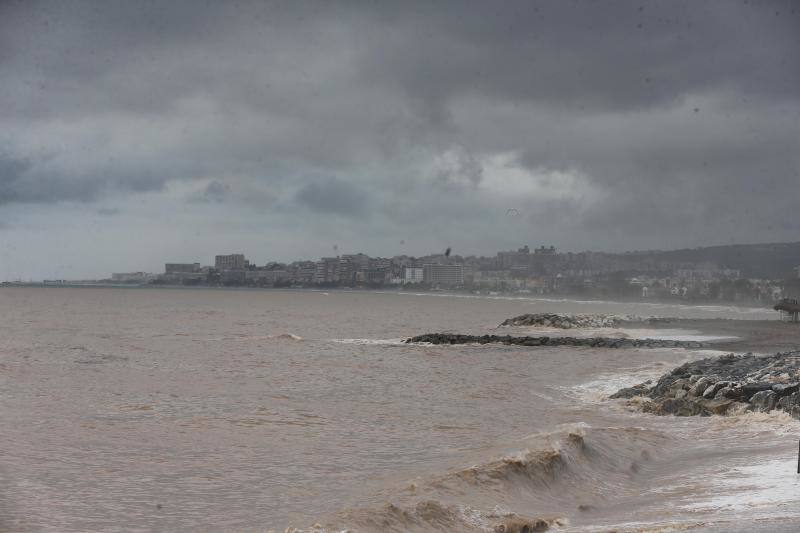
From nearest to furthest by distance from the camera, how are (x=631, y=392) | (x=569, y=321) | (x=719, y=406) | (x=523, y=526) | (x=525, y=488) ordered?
(x=523, y=526)
(x=525, y=488)
(x=719, y=406)
(x=631, y=392)
(x=569, y=321)

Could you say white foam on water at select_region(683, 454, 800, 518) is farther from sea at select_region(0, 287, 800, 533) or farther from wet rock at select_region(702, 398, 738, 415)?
wet rock at select_region(702, 398, 738, 415)

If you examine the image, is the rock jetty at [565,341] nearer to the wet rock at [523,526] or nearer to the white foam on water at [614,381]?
the white foam on water at [614,381]

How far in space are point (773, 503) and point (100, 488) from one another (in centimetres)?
1029

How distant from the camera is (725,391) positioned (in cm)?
1972

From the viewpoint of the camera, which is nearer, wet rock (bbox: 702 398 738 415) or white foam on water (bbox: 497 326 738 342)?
wet rock (bbox: 702 398 738 415)

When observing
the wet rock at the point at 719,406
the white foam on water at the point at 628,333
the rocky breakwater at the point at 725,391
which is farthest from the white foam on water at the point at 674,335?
the wet rock at the point at 719,406

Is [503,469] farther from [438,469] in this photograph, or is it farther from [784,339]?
[784,339]

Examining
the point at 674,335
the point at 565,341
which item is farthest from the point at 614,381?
the point at 674,335

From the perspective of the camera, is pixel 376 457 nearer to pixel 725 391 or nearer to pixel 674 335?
pixel 725 391

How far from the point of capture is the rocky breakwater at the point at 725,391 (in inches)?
723

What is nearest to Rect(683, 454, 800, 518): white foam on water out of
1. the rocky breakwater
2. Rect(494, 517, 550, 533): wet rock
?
Rect(494, 517, 550, 533): wet rock

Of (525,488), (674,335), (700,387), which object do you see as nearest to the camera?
(525,488)

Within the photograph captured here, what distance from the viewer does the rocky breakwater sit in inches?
723

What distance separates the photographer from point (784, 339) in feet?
160
